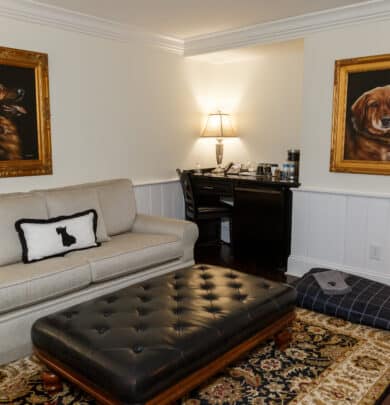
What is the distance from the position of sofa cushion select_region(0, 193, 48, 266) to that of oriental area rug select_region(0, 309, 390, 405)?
2.32ft

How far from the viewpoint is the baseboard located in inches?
137

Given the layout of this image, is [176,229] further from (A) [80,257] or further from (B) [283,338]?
(B) [283,338]

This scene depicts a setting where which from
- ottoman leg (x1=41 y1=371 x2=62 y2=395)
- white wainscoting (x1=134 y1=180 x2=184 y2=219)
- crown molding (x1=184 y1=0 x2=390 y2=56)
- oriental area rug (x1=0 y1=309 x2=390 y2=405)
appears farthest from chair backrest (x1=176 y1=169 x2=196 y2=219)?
ottoman leg (x1=41 y1=371 x2=62 y2=395)

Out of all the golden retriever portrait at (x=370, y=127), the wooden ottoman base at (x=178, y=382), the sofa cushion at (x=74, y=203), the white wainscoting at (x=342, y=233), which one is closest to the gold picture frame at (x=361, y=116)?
the golden retriever portrait at (x=370, y=127)

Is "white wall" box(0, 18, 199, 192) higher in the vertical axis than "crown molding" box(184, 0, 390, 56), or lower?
lower

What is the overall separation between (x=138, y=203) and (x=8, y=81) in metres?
1.68

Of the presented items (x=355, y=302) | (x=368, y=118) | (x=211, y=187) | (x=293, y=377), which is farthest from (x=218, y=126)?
(x=293, y=377)

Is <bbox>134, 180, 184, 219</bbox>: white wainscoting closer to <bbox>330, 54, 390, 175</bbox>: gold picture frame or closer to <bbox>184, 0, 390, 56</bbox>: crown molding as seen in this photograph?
<bbox>184, 0, 390, 56</bbox>: crown molding

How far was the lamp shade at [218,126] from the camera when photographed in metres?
4.82

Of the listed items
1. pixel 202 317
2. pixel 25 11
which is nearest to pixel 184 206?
pixel 25 11

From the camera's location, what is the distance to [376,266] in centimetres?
350

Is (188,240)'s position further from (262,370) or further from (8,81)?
(8,81)

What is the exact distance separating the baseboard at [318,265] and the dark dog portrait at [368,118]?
3.11ft

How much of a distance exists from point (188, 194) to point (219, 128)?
95cm
